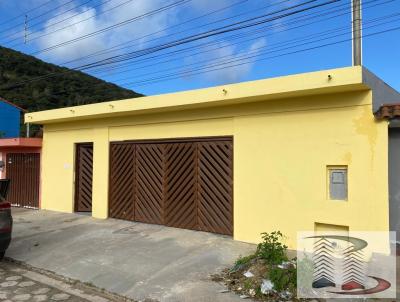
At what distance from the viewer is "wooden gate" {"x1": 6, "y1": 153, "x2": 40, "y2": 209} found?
43.9ft

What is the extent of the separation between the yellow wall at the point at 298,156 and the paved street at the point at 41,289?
337 centimetres

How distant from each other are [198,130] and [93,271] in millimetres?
3863

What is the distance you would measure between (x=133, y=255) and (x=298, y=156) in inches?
141

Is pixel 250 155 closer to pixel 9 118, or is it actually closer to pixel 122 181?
pixel 122 181

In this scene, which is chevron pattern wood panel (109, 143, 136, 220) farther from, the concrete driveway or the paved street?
the paved street

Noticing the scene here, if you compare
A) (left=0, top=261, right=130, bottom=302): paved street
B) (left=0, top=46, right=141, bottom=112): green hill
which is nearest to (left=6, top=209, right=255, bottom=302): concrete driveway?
(left=0, top=261, right=130, bottom=302): paved street

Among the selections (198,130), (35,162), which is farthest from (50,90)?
(198,130)

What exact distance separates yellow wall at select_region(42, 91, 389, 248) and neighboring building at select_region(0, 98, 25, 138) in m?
23.3

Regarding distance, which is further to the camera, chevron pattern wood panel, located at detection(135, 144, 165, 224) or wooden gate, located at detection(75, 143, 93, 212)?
wooden gate, located at detection(75, 143, 93, 212)

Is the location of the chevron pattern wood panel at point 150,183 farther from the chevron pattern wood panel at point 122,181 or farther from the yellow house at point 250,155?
the chevron pattern wood panel at point 122,181

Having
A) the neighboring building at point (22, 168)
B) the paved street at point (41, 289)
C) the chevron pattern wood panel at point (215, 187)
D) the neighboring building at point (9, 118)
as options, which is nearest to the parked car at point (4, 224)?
the paved street at point (41, 289)

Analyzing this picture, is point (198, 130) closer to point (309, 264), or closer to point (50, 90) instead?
point (309, 264)

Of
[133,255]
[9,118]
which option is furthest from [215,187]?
[9,118]

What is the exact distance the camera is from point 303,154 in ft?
23.9
